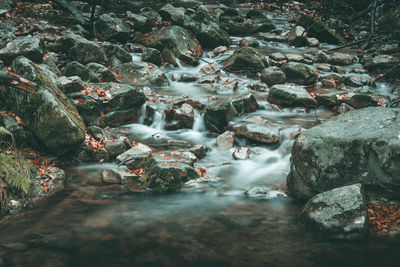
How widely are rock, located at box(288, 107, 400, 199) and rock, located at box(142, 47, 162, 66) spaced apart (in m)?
8.21

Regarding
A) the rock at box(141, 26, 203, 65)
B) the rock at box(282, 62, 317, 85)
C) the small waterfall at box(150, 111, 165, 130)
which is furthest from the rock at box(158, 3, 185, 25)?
the small waterfall at box(150, 111, 165, 130)

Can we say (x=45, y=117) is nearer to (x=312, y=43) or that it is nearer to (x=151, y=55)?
(x=151, y=55)

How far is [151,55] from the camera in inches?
461

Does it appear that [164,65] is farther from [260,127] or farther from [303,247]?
[303,247]

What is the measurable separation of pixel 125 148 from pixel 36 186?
2.08 m

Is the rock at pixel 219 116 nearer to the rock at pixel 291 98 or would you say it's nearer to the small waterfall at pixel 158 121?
the small waterfall at pixel 158 121

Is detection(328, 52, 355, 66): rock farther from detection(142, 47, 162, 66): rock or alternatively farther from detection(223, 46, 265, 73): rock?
detection(142, 47, 162, 66): rock

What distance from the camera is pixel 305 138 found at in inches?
190

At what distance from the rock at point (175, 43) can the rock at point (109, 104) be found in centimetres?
488

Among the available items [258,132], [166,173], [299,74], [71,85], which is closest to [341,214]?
[166,173]

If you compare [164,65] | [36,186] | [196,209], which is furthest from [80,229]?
[164,65]

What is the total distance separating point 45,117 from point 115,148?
4.77ft

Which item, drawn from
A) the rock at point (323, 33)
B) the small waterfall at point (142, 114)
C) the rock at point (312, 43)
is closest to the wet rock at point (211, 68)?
the small waterfall at point (142, 114)

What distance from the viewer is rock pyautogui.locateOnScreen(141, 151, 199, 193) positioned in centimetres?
528
